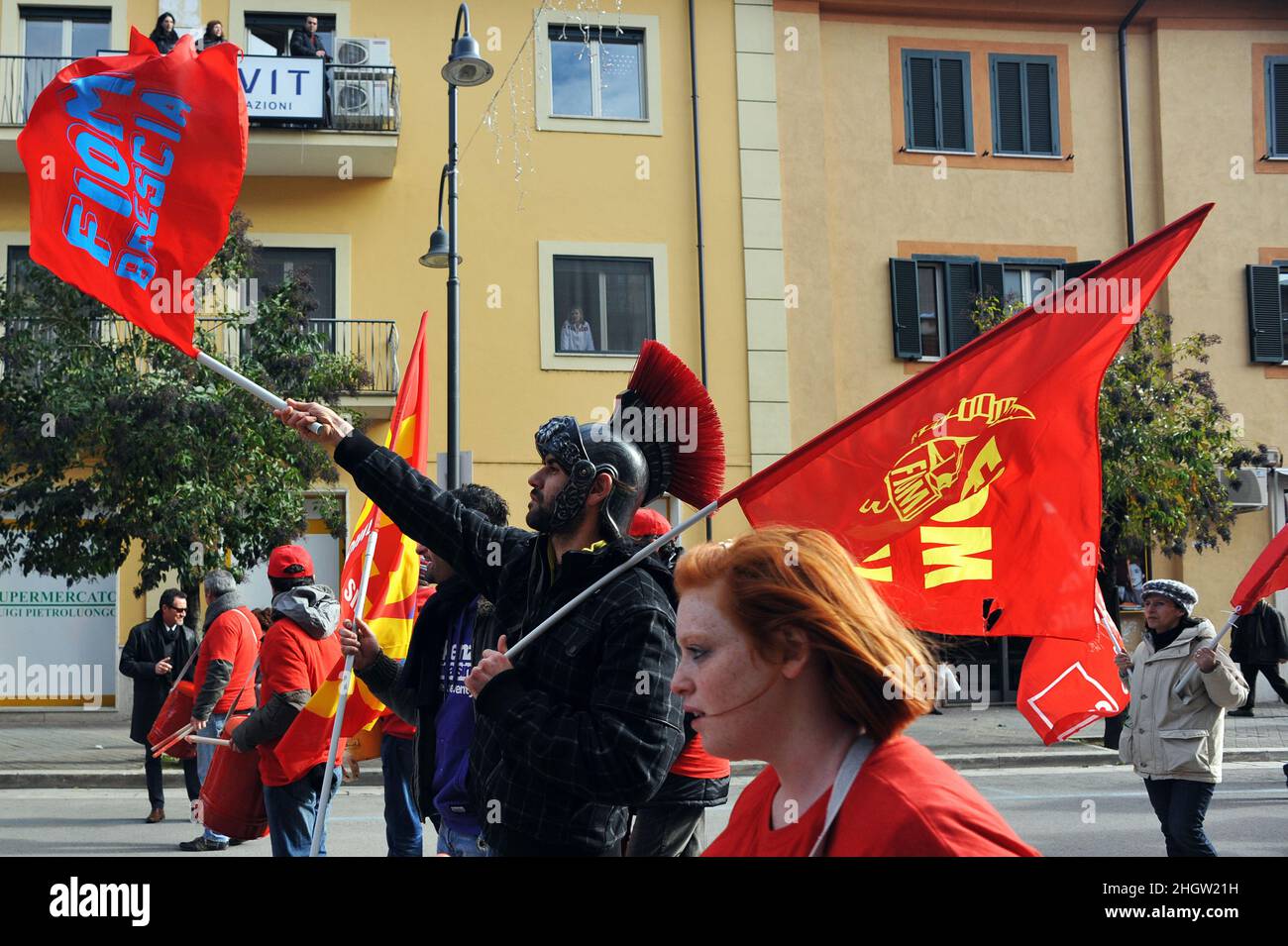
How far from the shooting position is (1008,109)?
20547mm

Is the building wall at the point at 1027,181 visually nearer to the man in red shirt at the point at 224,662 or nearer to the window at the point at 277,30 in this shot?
the window at the point at 277,30

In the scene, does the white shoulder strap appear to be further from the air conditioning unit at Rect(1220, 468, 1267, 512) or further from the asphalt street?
the air conditioning unit at Rect(1220, 468, 1267, 512)

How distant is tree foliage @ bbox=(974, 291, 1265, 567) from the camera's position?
1606cm

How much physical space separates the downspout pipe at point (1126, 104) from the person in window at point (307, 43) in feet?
38.1

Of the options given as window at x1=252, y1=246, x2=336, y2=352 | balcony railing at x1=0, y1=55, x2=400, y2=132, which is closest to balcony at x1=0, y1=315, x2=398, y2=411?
window at x1=252, y1=246, x2=336, y2=352

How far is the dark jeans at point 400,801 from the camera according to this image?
630 centimetres

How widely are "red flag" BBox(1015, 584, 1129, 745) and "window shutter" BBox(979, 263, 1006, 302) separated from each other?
1542 centimetres

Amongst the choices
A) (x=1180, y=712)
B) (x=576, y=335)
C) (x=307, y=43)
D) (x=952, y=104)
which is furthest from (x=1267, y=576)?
(x=307, y=43)

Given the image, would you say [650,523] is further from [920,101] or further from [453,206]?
[920,101]

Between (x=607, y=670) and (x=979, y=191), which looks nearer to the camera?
(x=607, y=670)

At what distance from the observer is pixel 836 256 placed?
19.8 m
